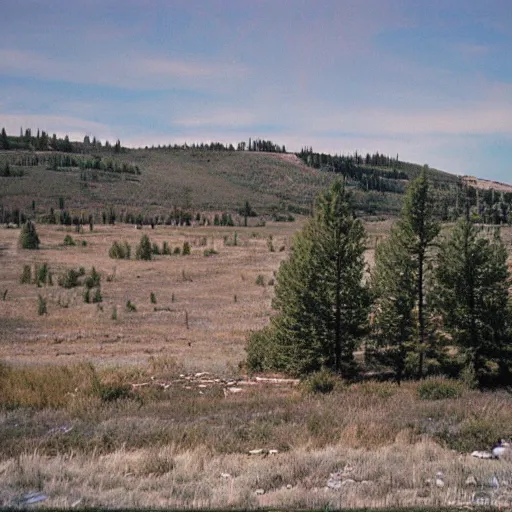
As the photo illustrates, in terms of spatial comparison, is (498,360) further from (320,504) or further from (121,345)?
(320,504)

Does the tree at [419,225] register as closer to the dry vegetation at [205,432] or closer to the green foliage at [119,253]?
the dry vegetation at [205,432]

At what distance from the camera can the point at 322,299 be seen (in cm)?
2053

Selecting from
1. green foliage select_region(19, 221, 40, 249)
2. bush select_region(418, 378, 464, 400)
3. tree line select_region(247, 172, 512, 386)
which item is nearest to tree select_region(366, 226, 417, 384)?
tree line select_region(247, 172, 512, 386)

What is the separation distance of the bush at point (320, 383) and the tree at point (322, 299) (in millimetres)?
1681

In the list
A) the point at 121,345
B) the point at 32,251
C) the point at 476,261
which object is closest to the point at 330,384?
the point at 476,261

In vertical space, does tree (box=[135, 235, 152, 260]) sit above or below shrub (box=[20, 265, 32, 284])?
above

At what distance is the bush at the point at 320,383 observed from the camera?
688 inches

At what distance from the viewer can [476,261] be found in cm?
2120

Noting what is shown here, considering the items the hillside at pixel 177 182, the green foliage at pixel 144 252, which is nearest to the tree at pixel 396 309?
the green foliage at pixel 144 252

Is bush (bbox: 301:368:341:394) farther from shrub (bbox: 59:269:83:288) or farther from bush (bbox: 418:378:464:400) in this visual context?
shrub (bbox: 59:269:83:288)

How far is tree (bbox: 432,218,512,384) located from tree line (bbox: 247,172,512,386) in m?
0.04

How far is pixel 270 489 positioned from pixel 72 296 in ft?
102

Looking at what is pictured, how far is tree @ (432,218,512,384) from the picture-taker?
2097cm

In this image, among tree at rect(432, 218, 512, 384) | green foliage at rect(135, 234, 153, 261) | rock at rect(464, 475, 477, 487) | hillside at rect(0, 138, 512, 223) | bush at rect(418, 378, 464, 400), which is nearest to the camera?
rock at rect(464, 475, 477, 487)
